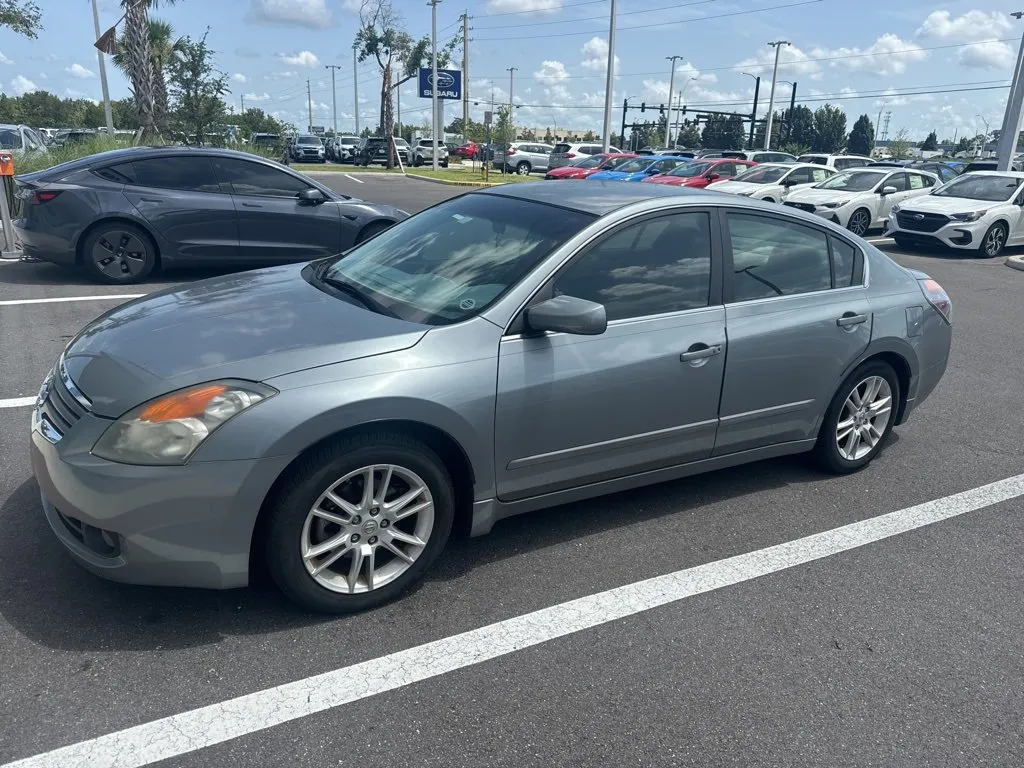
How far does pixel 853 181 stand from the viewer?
1766 cm

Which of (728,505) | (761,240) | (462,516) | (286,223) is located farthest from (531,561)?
(286,223)

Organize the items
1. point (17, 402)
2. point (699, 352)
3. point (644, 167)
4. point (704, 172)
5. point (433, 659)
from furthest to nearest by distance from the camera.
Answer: point (644, 167) → point (704, 172) → point (17, 402) → point (699, 352) → point (433, 659)

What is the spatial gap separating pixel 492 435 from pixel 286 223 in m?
6.87

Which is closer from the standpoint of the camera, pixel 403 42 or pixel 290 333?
pixel 290 333

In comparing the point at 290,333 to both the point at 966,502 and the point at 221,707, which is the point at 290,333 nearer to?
the point at 221,707

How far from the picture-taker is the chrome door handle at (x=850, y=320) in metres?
4.21

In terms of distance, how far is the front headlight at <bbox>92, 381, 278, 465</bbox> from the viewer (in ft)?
8.84

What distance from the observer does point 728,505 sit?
4203 millimetres

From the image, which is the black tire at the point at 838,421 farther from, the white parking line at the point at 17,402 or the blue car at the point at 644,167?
the blue car at the point at 644,167

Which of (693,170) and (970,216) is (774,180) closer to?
(693,170)

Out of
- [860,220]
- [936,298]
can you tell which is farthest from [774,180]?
[936,298]

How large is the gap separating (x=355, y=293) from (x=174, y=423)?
3.92ft

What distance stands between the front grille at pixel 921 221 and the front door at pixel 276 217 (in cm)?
1054

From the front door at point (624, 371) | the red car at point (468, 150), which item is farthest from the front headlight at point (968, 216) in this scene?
the red car at point (468, 150)
